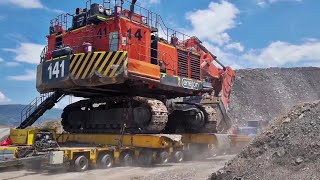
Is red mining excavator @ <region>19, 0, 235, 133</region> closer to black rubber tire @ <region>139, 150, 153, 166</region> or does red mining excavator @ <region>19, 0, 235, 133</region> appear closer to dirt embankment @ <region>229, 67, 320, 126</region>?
black rubber tire @ <region>139, 150, 153, 166</region>

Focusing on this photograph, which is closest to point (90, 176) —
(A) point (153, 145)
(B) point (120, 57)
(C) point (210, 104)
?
(A) point (153, 145)

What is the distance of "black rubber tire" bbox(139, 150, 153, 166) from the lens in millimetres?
13086

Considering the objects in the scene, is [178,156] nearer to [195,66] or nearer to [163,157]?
[163,157]

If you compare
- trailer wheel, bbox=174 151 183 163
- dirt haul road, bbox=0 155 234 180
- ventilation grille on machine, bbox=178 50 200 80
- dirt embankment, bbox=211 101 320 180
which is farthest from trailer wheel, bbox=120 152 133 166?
dirt embankment, bbox=211 101 320 180

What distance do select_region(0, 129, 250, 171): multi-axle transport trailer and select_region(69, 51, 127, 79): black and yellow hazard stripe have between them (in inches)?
89.0

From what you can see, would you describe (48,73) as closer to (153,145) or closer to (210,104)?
(153,145)

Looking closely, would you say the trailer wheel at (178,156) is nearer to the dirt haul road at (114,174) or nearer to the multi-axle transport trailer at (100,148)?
the multi-axle transport trailer at (100,148)

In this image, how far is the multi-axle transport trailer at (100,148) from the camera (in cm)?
1092

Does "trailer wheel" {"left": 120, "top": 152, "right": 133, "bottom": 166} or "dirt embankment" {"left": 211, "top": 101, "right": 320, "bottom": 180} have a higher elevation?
A: "dirt embankment" {"left": 211, "top": 101, "right": 320, "bottom": 180}

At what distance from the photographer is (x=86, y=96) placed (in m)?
16.1

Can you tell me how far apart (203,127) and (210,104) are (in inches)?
56.9

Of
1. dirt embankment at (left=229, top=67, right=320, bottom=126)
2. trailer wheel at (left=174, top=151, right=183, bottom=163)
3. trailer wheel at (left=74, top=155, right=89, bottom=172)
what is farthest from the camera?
dirt embankment at (left=229, top=67, right=320, bottom=126)

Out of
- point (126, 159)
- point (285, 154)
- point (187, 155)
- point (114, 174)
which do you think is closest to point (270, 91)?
point (187, 155)

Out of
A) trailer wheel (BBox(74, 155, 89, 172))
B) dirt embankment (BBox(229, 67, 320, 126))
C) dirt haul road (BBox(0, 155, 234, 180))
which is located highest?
dirt embankment (BBox(229, 67, 320, 126))
